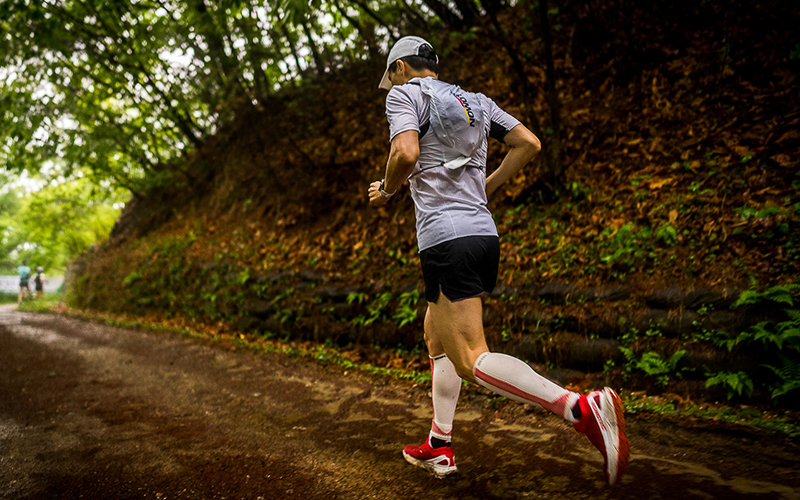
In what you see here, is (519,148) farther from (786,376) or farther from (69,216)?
(69,216)

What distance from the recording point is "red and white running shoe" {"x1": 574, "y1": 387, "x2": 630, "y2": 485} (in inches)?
81.1

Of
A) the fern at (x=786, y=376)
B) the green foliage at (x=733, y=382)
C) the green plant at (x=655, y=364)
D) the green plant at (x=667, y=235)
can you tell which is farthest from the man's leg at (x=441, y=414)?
the green plant at (x=667, y=235)

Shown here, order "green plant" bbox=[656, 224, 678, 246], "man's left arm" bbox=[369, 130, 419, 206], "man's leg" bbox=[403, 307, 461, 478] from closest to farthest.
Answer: "man's left arm" bbox=[369, 130, 419, 206] < "man's leg" bbox=[403, 307, 461, 478] < "green plant" bbox=[656, 224, 678, 246]

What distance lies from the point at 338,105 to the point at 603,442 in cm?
1089

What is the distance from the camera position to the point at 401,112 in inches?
92.4

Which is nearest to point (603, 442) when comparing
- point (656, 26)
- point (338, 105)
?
point (656, 26)

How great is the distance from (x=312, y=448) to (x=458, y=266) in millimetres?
1876

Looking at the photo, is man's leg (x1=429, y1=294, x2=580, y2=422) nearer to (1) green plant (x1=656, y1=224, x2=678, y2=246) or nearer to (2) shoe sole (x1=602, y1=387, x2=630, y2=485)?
(2) shoe sole (x1=602, y1=387, x2=630, y2=485)

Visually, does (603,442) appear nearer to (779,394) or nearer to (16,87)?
(779,394)

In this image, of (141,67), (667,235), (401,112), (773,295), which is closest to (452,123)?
(401,112)

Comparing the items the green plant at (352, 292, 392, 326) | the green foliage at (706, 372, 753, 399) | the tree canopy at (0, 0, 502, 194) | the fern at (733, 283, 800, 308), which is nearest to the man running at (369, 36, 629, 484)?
the green foliage at (706, 372, 753, 399)

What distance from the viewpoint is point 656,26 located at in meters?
7.29

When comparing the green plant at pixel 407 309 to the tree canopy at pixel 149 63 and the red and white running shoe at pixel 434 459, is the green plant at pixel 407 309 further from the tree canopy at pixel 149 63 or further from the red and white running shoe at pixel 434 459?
the tree canopy at pixel 149 63

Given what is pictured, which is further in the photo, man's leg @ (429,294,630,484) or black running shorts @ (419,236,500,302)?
black running shorts @ (419,236,500,302)
